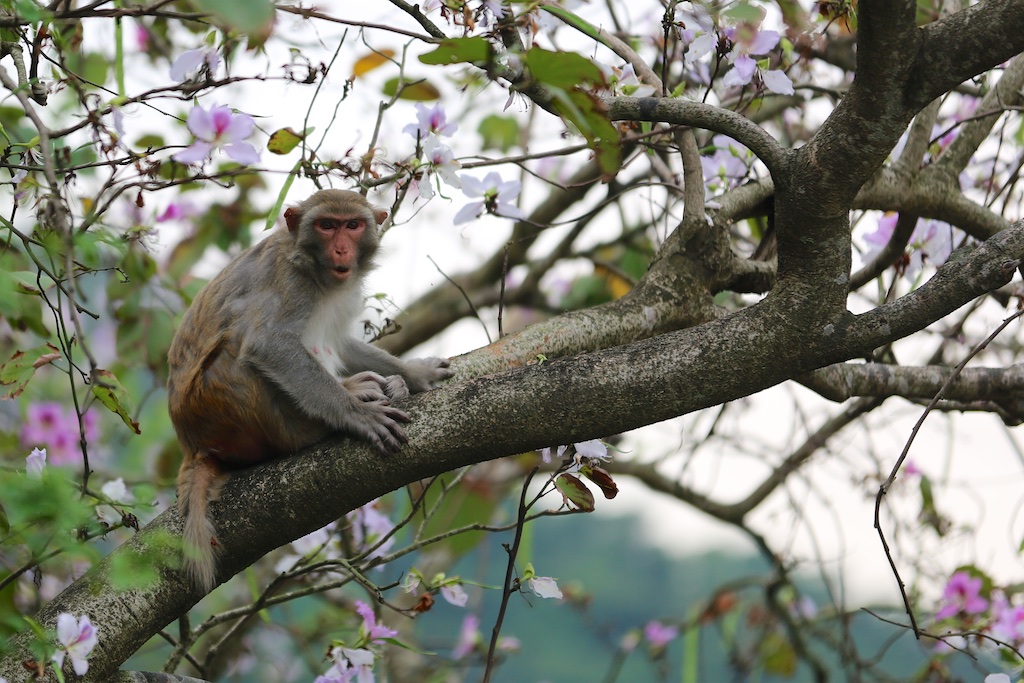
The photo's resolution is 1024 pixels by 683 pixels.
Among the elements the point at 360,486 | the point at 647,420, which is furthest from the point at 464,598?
the point at 647,420

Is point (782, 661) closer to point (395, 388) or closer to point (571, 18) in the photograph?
point (395, 388)

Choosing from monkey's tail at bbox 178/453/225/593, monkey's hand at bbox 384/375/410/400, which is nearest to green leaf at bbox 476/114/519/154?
monkey's hand at bbox 384/375/410/400

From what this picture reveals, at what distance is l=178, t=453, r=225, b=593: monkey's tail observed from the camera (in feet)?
9.39

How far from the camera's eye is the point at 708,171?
13.9ft

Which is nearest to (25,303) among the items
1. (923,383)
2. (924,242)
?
(923,383)

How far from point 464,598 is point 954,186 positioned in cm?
240

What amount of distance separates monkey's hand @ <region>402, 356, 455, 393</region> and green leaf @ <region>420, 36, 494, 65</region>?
1924 millimetres

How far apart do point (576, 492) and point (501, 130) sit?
394 cm

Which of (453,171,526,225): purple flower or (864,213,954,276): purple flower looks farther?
(864,213,954,276): purple flower

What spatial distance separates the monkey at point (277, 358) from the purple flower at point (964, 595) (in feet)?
9.05

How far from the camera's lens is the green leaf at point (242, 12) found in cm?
121

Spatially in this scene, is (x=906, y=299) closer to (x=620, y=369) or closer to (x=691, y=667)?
(x=620, y=369)

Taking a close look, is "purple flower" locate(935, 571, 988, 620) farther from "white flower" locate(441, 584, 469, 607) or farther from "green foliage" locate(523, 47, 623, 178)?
"green foliage" locate(523, 47, 623, 178)

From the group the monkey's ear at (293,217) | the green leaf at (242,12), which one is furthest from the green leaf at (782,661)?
the green leaf at (242,12)
